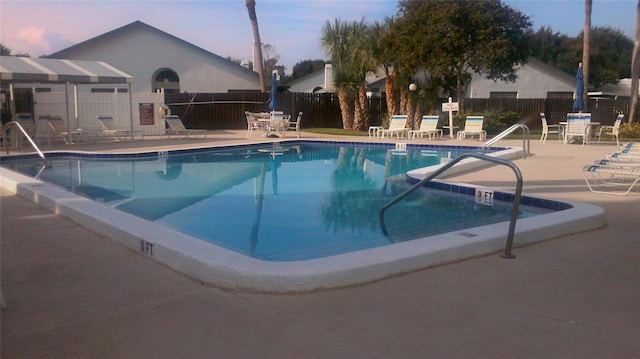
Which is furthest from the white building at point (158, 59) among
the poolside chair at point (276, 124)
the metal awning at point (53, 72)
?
the metal awning at point (53, 72)

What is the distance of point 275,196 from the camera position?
360 inches

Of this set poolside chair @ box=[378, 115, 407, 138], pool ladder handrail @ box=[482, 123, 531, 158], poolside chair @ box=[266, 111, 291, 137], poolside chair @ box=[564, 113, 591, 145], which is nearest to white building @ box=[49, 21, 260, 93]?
poolside chair @ box=[266, 111, 291, 137]

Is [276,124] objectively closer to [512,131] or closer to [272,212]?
[512,131]

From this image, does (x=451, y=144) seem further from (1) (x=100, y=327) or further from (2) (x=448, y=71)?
(1) (x=100, y=327)

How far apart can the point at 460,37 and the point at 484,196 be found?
1366 centimetres

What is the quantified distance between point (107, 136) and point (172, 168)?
6897mm

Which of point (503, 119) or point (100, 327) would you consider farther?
point (503, 119)

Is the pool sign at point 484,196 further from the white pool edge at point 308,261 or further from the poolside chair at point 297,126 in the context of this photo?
the poolside chair at point 297,126

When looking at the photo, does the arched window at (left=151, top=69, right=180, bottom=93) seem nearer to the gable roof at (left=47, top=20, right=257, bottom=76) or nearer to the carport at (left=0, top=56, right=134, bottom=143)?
the gable roof at (left=47, top=20, right=257, bottom=76)

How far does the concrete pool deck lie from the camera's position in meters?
3.07

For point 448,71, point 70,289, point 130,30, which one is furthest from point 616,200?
point 130,30

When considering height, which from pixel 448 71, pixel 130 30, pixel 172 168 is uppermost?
pixel 130 30

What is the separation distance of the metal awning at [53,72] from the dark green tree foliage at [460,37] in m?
9.98

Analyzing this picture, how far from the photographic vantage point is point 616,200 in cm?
761
